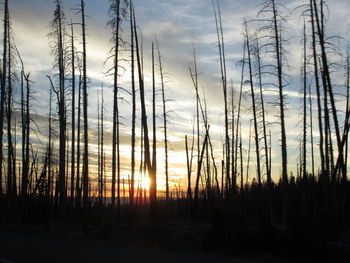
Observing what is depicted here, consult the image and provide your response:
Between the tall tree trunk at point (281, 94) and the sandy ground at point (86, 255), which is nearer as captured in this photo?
the sandy ground at point (86, 255)

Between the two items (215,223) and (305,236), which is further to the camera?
(215,223)

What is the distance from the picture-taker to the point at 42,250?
10.1 meters

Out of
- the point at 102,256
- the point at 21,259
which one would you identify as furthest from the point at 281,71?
the point at 21,259

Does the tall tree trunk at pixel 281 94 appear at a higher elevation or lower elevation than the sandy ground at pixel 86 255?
higher

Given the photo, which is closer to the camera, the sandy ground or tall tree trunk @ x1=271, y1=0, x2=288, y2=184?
the sandy ground

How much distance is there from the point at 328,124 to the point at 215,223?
806 centimetres

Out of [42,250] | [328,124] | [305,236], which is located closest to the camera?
[42,250]

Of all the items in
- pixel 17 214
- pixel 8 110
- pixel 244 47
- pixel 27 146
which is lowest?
pixel 17 214

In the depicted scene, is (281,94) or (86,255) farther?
(281,94)

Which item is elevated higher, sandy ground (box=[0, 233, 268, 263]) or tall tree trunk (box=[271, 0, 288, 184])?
tall tree trunk (box=[271, 0, 288, 184])

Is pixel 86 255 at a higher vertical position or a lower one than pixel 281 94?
lower

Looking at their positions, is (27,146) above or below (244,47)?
below

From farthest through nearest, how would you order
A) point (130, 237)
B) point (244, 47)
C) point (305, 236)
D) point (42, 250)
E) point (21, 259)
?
point (244, 47), point (130, 237), point (305, 236), point (42, 250), point (21, 259)

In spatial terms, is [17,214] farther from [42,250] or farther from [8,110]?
[42,250]
